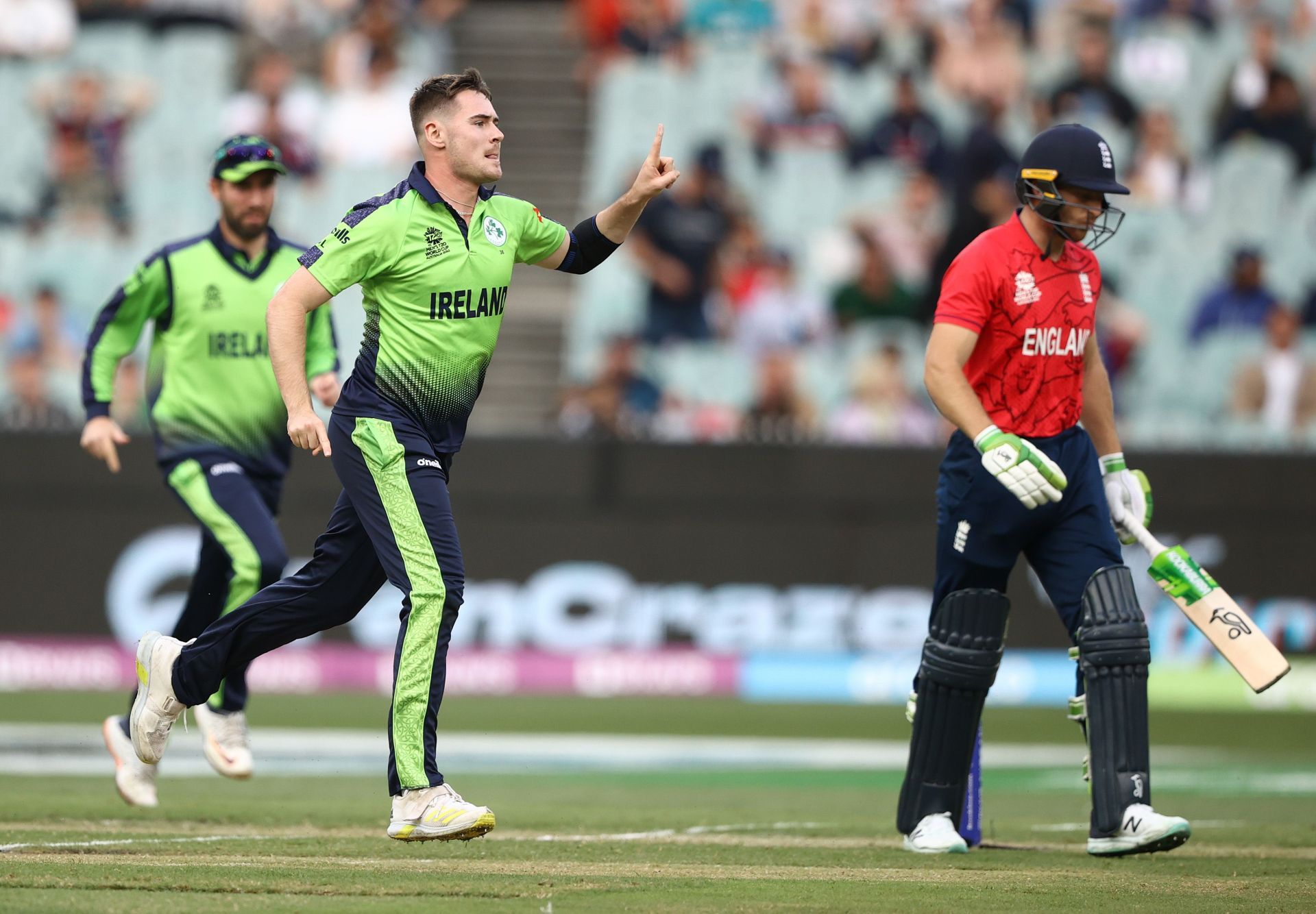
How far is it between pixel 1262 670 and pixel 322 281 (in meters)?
3.38

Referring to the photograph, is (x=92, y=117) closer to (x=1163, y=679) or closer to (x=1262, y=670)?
(x=1163, y=679)

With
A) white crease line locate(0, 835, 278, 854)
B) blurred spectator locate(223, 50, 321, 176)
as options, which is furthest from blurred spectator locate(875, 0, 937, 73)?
white crease line locate(0, 835, 278, 854)

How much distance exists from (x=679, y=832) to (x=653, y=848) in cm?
71

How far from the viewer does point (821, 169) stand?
16.1m

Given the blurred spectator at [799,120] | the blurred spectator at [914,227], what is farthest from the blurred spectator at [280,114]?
the blurred spectator at [914,227]

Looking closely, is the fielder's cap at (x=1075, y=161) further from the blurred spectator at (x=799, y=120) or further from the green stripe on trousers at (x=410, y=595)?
the blurred spectator at (x=799, y=120)

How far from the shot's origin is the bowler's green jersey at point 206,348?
801 cm

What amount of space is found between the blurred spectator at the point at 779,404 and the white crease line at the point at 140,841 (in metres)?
7.54

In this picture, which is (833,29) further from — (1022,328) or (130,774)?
(130,774)

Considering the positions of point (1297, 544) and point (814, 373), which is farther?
point (814, 373)

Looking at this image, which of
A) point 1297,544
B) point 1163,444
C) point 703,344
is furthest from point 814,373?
point 1297,544

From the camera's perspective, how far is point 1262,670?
625 centimetres

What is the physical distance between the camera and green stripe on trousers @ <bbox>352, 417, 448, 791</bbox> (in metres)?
5.61

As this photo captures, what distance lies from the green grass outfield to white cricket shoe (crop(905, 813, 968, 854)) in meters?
0.09
